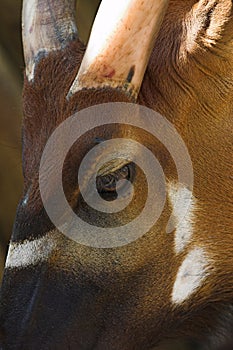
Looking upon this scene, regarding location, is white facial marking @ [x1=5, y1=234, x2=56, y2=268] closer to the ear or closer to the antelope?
the antelope

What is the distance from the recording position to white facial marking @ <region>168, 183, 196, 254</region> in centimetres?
147

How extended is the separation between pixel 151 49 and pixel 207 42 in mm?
109

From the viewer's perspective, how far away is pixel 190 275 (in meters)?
1.52

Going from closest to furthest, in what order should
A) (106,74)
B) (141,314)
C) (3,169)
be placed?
(106,74) < (141,314) < (3,169)

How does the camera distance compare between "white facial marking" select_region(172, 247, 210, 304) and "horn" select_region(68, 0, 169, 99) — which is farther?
"white facial marking" select_region(172, 247, 210, 304)

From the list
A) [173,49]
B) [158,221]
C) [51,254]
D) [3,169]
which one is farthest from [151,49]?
[3,169]

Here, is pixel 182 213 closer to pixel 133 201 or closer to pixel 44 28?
pixel 133 201

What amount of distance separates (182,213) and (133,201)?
10cm

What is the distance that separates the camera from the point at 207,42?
4.69ft

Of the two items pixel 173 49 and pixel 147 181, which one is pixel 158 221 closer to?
pixel 147 181

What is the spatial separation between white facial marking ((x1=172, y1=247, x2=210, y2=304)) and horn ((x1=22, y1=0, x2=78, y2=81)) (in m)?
0.49

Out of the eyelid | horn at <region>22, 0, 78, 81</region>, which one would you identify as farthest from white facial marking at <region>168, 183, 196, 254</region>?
horn at <region>22, 0, 78, 81</region>

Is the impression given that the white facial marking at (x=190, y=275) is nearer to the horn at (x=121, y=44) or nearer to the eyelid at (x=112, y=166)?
the eyelid at (x=112, y=166)

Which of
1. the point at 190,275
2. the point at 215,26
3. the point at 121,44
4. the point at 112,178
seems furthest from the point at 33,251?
the point at 215,26
